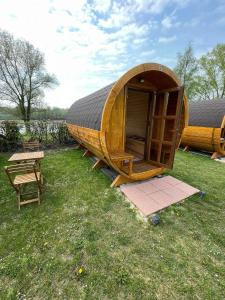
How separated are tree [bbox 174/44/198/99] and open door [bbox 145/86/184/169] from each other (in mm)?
16079

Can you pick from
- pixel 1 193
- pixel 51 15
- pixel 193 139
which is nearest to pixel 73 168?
pixel 1 193

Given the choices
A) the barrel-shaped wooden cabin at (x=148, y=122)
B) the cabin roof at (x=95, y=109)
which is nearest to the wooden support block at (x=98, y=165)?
the barrel-shaped wooden cabin at (x=148, y=122)

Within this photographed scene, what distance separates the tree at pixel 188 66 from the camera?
17195 mm

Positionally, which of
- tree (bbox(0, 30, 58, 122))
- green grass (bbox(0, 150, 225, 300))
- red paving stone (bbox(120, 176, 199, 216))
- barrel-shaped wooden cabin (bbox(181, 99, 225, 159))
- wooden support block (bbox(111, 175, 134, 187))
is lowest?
green grass (bbox(0, 150, 225, 300))

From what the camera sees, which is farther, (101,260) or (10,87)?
(10,87)

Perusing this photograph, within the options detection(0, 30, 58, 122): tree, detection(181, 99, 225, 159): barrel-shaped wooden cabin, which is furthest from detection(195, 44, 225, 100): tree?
detection(0, 30, 58, 122): tree

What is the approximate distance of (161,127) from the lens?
14.7 ft

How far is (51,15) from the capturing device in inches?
181

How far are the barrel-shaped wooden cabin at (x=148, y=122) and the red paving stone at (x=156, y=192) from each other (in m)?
0.26

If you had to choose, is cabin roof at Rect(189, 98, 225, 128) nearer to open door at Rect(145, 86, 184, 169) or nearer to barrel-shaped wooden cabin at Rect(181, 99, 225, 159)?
barrel-shaped wooden cabin at Rect(181, 99, 225, 159)

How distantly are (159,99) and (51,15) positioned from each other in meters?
4.31

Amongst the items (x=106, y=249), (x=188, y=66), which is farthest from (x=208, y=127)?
(x=188, y=66)

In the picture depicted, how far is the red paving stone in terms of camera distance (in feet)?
10.4

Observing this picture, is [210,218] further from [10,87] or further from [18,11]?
[10,87]
